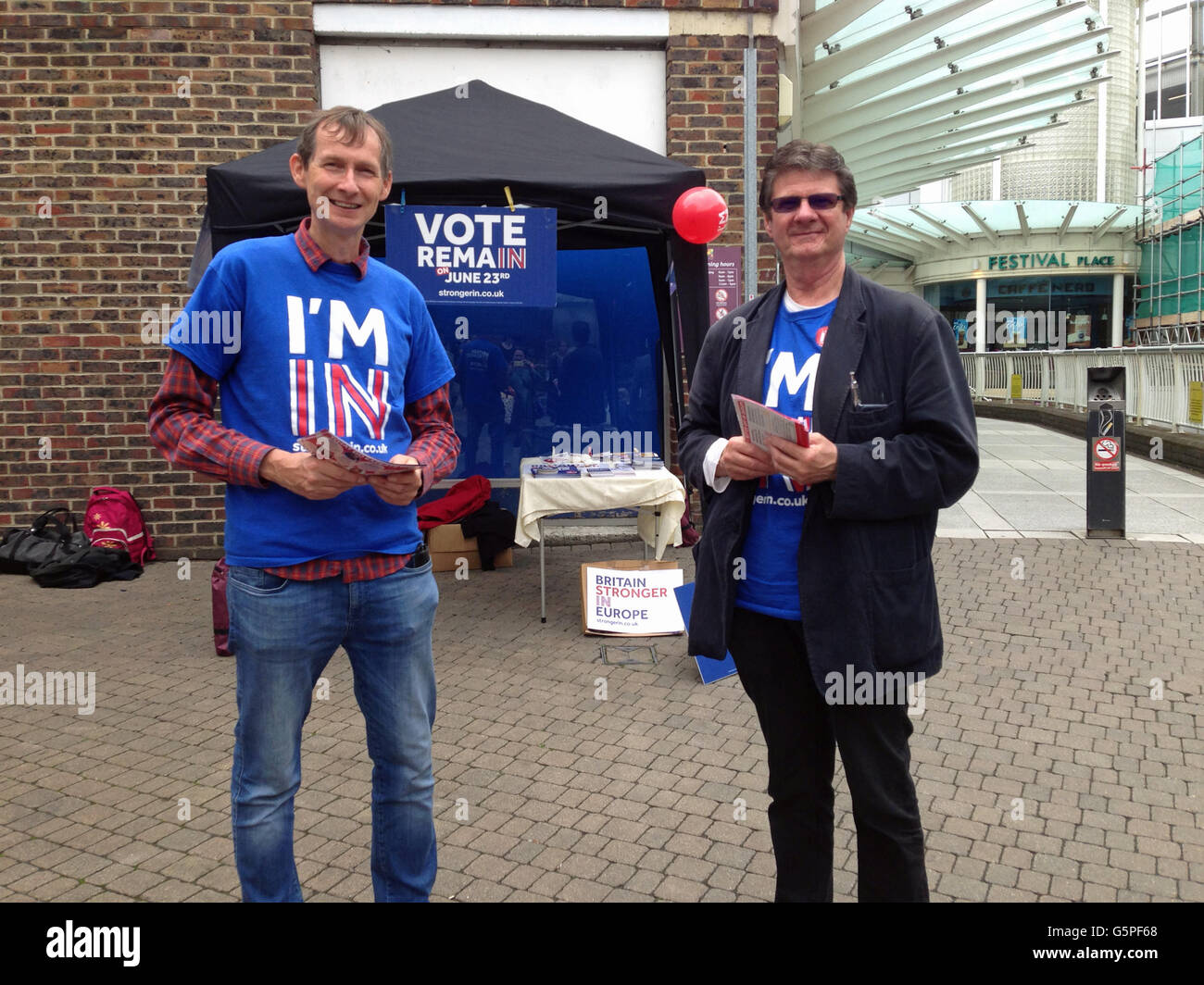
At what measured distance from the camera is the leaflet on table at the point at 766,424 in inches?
87.1

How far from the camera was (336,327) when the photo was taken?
2365mm

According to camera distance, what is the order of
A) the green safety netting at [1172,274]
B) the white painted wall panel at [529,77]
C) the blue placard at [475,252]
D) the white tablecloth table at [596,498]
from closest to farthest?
the blue placard at [475,252]
the white tablecloth table at [596,498]
the white painted wall panel at [529,77]
the green safety netting at [1172,274]

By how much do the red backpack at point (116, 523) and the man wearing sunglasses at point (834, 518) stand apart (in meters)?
6.62

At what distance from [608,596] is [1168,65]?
4872 cm

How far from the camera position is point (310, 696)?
2.45 meters

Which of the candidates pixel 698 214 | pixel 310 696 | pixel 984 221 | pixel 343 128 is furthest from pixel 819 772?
pixel 984 221

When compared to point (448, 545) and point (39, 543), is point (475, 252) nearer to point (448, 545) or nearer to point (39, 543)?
point (448, 545)

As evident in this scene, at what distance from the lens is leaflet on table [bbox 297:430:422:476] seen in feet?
6.80

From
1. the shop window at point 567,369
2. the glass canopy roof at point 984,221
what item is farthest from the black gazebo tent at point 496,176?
the glass canopy roof at point 984,221

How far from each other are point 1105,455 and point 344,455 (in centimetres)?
803

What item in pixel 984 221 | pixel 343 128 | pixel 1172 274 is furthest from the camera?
pixel 984 221

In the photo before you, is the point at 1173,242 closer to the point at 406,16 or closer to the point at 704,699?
the point at 406,16

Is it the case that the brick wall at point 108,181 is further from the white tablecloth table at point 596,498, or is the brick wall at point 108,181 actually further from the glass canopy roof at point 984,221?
the glass canopy roof at point 984,221

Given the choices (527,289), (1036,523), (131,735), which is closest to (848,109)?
(1036,523)
